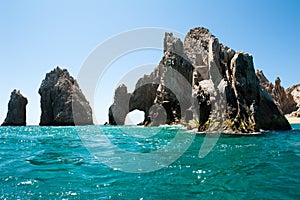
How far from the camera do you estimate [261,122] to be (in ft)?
122

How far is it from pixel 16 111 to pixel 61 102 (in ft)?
98.0

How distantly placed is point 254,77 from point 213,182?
32985mm

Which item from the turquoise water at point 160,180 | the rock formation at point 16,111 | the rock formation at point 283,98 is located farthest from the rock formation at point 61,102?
the turquoise water at point 160,180

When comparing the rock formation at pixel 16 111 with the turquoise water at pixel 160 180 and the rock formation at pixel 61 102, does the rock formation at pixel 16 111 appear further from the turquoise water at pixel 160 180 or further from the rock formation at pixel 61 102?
the turquoise water at pixel 160 180

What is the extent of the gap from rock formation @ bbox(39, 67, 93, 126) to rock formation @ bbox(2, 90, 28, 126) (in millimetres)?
13690

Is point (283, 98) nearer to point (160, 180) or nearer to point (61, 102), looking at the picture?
point (61, 102)

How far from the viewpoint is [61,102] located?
138875mm

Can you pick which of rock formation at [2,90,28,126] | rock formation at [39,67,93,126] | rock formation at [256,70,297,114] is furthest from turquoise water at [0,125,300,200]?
rock formation at [2,90,28,126]

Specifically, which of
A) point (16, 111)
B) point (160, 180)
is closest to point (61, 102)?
point (16, 111)

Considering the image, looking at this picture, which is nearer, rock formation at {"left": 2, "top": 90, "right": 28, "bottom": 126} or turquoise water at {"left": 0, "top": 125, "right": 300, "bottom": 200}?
turquoise water at {"left": 0, "top": 125, "right": 300, "bottom": 200}

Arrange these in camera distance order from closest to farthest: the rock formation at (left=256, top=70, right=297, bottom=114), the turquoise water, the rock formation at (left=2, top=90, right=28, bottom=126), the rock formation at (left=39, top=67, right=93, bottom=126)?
the turquoise water
the rock formation at (left=256, top=70, right=297, bottom=114)
the rock formation at (left=39, top=67, right=93, bottom=126)
the rock formation at (left=2, top=90, right=28, bottom=126)

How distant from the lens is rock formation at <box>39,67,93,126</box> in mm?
135750

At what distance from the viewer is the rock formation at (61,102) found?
136m

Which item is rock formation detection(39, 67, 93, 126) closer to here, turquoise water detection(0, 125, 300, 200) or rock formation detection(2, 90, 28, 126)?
rock formation detection(2, 90, 28, 126)
